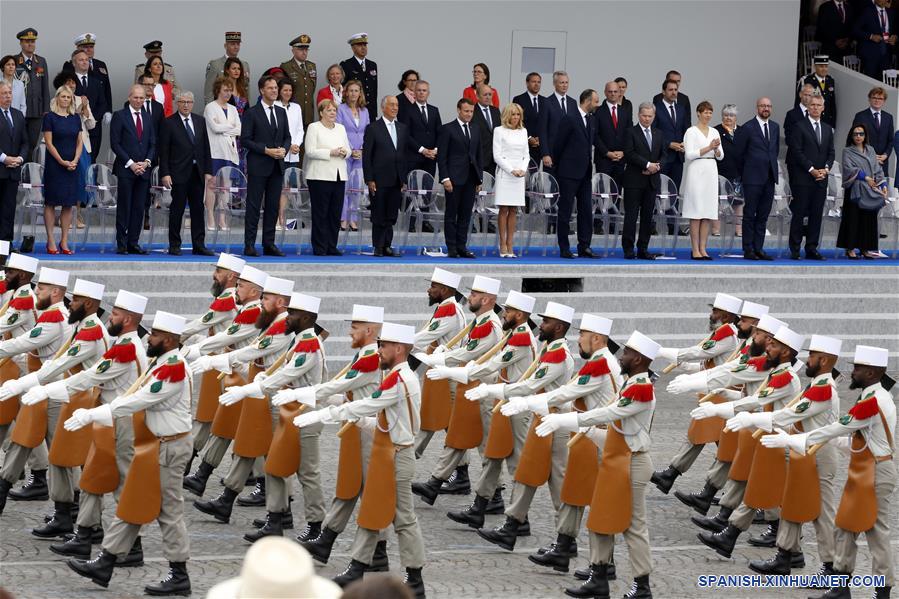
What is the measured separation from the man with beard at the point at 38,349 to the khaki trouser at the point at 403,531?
2712 millimetres

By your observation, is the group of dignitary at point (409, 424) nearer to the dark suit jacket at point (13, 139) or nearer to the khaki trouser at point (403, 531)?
the khaki trouser at point (403, 531)

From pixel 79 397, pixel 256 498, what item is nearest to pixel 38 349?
pixel 79 397

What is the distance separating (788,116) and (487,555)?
39.1 feet

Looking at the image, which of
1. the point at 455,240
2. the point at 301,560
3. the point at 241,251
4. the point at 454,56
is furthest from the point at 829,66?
the point at 301,560

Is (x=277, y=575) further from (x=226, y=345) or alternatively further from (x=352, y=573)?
(x=226, y=345)

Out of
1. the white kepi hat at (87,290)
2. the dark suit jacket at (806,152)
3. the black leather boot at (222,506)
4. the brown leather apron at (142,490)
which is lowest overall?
the black leather boot at (222,506)

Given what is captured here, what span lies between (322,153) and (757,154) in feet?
18.8

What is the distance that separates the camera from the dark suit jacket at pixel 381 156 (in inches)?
707

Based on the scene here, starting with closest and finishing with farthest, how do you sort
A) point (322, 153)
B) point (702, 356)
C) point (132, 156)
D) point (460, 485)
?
point (702, 356), point (460, 485), point (132, 156), point (322, 153)

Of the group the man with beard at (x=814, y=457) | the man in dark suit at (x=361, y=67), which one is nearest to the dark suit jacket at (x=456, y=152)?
the man in dark suit at (x=361, y=67)

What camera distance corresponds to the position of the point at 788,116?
20.9 meters

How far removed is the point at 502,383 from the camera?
1158 cm

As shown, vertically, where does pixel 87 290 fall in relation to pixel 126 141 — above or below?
below

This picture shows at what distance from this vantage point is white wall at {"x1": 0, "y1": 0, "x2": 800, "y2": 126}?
2041 cm
